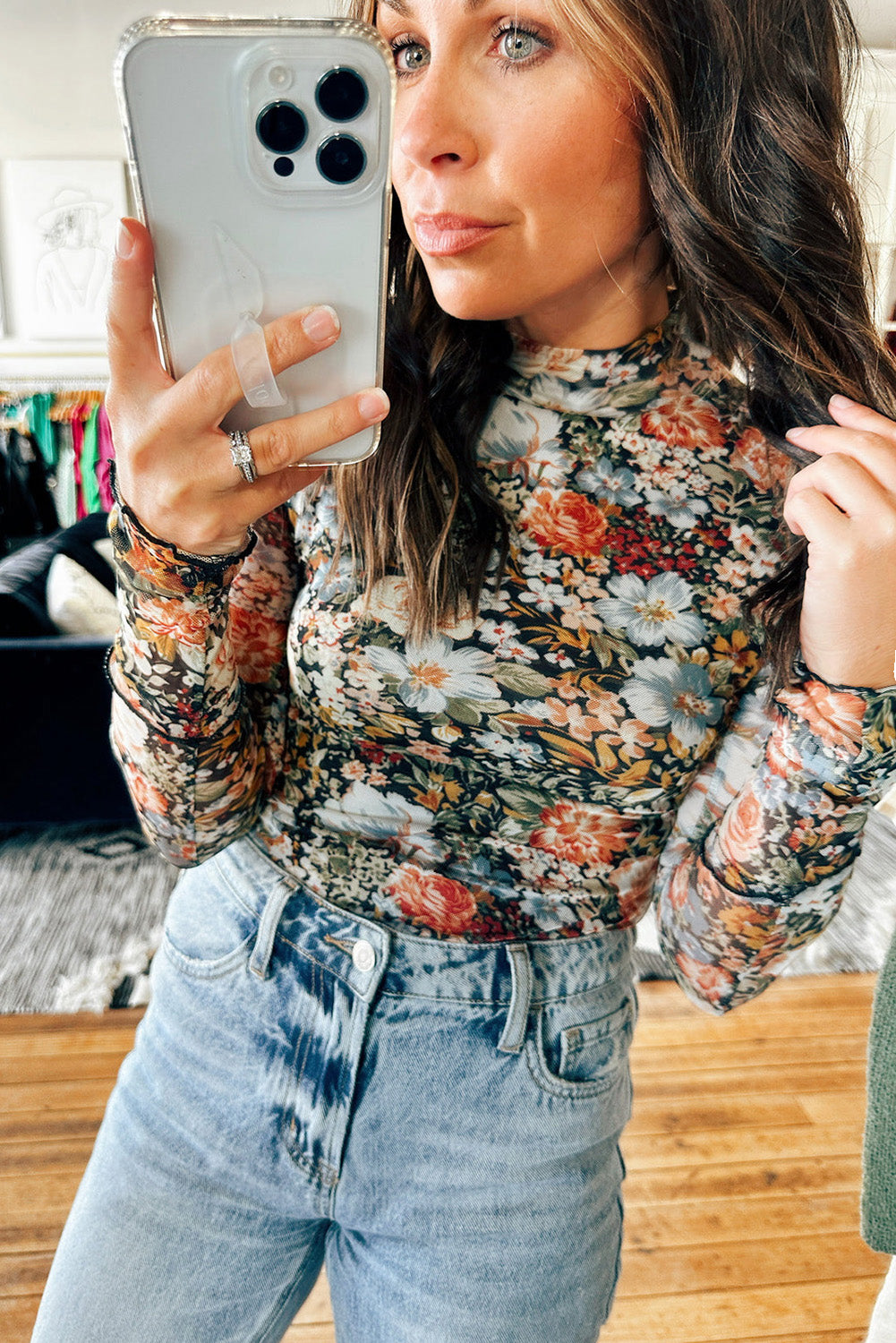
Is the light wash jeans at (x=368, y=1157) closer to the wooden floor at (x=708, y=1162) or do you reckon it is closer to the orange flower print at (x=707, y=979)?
the orange flower print at (x=707, y=979)

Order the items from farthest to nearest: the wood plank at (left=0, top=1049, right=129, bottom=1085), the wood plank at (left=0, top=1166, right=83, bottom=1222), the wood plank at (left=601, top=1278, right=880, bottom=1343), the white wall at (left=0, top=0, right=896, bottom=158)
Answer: the white wall at (left=0, top=0, right=896, bottom=158), the wood plank at (left=0, top=1049, right=129, bottom=1085), the wood plank at (left=0, top=1166, right=83, bottom=1222), the wood plank at (left=601, top=1278, right=880, bottom=1343)

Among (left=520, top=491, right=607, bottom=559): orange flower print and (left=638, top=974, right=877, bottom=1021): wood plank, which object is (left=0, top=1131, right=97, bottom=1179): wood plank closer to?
(left=638, top=974, right=877, bottom=1021): wood plank

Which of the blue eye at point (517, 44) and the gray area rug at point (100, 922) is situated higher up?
the blue eye at point (517, 44)

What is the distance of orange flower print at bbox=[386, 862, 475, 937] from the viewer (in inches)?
29.4

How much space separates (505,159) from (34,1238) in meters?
1.62

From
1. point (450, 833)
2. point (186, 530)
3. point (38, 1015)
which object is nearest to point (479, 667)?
point (450, 833)

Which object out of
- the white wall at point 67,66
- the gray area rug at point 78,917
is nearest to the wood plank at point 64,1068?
the gray area rug at point 78,917

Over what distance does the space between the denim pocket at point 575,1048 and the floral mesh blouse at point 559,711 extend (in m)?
0.06

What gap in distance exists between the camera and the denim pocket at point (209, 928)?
2.48 ft

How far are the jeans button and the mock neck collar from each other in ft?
1.39

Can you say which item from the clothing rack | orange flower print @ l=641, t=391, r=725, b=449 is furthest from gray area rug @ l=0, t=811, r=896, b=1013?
the clothing rack

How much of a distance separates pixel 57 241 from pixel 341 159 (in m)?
4.45

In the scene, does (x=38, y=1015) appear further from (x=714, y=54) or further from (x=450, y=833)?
(x=714, y=54)

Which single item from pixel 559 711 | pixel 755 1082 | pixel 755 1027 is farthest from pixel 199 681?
pixel 755 1027
